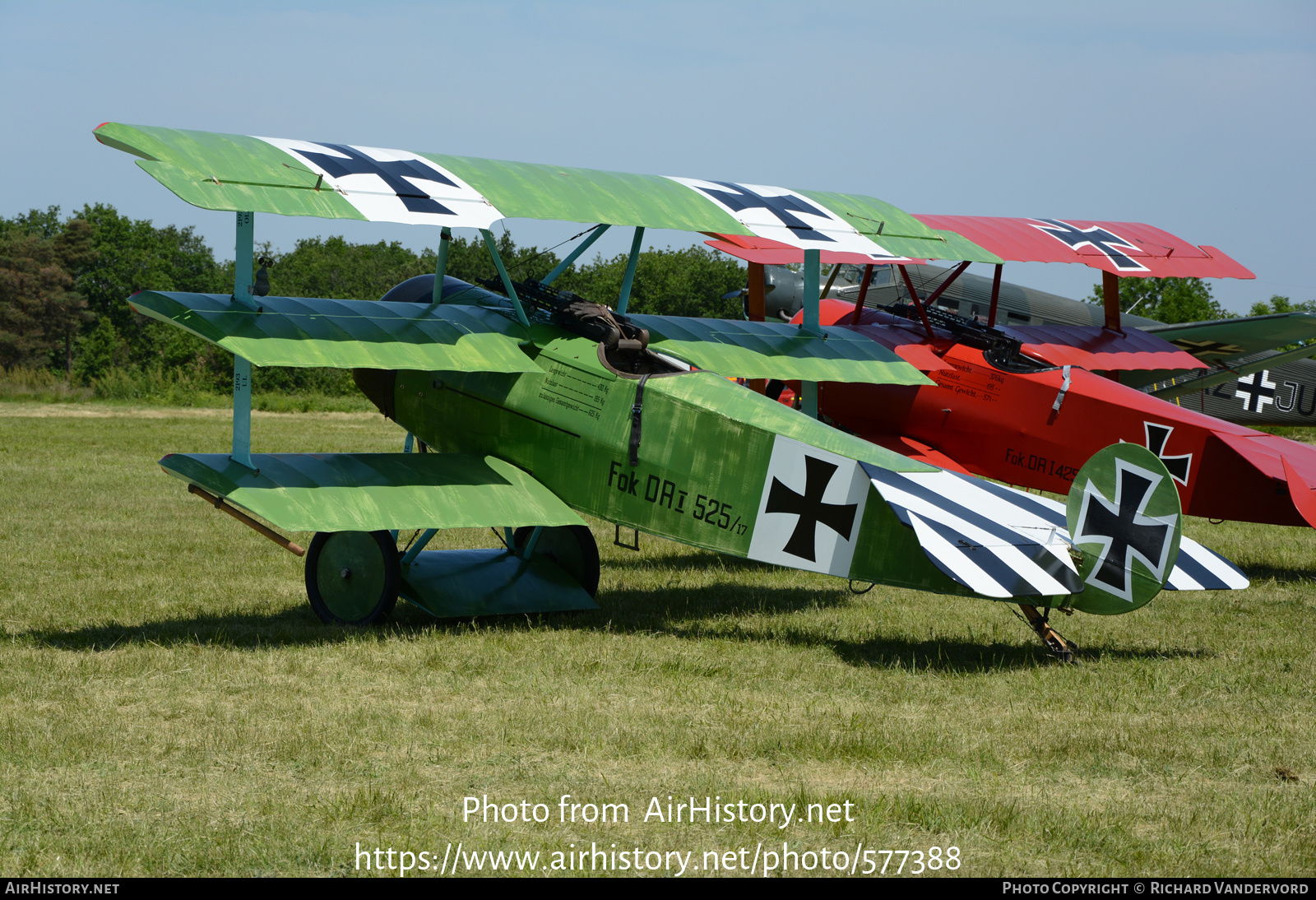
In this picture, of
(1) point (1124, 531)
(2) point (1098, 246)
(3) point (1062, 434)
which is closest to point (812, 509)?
(1) point (1124, 531)

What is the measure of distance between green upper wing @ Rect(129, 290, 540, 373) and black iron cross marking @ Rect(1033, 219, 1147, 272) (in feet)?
22.7

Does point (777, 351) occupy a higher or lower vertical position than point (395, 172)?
lower

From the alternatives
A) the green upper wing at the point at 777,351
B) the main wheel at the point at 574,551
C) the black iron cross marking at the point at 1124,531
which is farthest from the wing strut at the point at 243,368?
the black iron cross marking at the point at 1124,531

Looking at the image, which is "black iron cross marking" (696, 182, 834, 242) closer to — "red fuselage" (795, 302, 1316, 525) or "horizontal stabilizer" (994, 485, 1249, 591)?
"red fuselage" (795, 302, 1316, 525)

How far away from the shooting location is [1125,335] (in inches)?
502

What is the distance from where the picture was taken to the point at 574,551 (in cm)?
879

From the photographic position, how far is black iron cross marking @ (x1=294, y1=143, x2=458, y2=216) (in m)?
7.45

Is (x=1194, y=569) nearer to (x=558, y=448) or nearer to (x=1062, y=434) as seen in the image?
(x=1062, y=434)

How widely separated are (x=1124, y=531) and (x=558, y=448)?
367 cm

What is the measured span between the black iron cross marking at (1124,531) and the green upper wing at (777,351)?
2.97 metres

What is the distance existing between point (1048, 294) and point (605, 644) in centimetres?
1504

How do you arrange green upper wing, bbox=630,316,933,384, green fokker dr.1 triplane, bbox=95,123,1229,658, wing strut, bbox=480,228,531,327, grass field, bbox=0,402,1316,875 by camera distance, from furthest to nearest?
1. green upper wing, bbox=630,316,933,384
2. wing strut, bbox=480,228,531,327
3. green fokker dr.1 triplane, bbox=95,123,1229,658
4. grass field, bbox=0,402,1316,875

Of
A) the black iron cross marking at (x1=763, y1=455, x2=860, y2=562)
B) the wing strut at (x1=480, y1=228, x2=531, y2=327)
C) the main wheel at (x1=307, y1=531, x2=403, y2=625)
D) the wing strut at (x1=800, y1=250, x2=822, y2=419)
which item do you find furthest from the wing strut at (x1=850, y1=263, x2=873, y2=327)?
the main wheel at (x1=307, y1=531, x2=403, y2=625)
